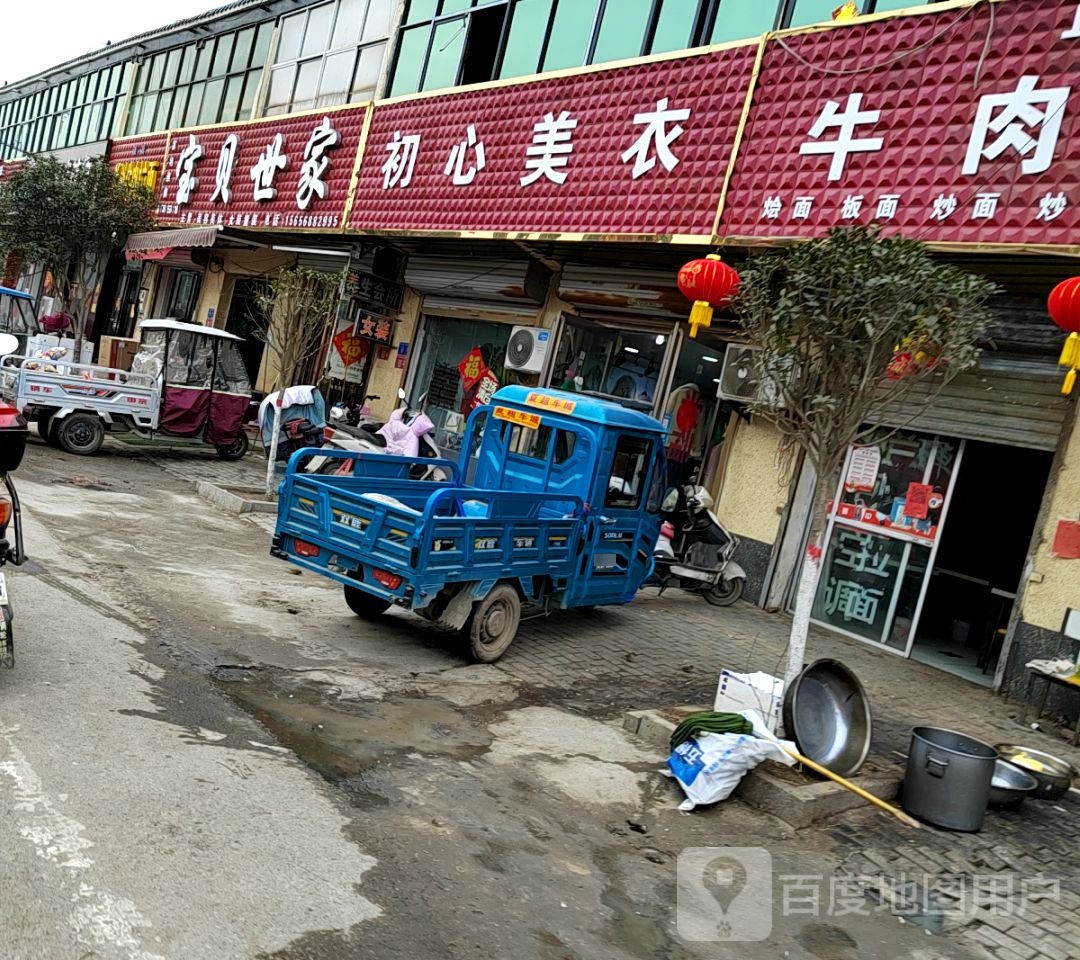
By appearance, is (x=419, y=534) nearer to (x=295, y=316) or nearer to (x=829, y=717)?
(x=829, y=717)

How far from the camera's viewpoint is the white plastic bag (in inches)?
206

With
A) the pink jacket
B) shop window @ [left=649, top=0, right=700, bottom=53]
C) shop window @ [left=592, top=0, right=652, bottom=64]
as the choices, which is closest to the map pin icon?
the pink jacket

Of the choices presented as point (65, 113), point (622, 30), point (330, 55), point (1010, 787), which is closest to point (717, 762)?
point (1010, 787)

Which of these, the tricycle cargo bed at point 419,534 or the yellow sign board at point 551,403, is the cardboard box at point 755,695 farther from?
the yellow sign board at point 551,403

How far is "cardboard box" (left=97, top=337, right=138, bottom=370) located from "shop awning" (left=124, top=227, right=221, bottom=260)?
72.9 inches

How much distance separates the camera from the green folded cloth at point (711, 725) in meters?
5.48

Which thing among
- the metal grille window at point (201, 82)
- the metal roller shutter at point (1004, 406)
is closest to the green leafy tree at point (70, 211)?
the metal grille window at point (201, 82)

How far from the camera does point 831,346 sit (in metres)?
5.77

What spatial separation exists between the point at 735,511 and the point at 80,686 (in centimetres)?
797

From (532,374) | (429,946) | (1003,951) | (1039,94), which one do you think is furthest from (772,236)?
(429,946)

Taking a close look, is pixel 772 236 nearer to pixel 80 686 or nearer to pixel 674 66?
pixel 674 66

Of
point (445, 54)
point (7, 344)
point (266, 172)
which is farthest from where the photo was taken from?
point (266, 172)

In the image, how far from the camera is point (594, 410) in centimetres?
794

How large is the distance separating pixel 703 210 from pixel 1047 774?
6.64 m
